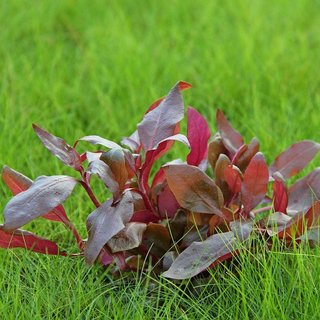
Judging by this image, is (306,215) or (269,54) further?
(269,54)

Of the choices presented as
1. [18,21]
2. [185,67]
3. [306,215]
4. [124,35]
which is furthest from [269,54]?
[306,215]

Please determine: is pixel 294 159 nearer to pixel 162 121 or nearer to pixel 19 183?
pixel 162 121

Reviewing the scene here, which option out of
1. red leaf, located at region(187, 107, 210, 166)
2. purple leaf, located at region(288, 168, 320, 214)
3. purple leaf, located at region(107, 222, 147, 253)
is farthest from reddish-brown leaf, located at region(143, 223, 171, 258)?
purple leaf, located at region(288, 168, 320, 214)

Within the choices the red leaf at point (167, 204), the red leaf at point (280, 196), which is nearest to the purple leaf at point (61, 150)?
the red leaf at point (167, 204)

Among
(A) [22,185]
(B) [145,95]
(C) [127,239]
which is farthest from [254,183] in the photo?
(B) [145,95]

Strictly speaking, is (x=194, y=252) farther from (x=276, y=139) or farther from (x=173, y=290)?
(x=276, y=139)

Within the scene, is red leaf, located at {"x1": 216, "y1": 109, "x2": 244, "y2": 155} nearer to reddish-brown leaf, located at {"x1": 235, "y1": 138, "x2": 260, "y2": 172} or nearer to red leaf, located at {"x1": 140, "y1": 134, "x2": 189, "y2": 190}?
reddish-brown leaf, located at {"x1": 235, "y1": 138, "x2": 260, "y2": 172}
